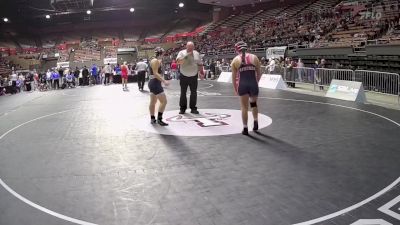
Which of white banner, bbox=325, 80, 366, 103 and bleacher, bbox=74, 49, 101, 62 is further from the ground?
bleacher, bbox=74, 49, 101, 62

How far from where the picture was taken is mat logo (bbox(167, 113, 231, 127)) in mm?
7789

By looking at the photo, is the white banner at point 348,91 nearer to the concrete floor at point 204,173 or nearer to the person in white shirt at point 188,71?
the concrete floor at point 204,173

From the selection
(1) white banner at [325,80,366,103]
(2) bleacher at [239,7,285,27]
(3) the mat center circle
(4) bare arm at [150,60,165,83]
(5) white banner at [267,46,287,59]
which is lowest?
(3) the mat center circle

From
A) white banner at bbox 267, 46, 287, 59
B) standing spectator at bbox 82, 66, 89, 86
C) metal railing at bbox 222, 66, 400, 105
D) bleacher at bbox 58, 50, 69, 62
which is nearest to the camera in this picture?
metal railing at bbox 222, 66, 400, 105

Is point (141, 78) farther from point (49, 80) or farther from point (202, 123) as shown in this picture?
point (202, 123)

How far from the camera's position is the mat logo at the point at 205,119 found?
25.6ft

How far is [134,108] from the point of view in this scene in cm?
1087

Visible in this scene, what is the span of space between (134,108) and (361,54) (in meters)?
13.6

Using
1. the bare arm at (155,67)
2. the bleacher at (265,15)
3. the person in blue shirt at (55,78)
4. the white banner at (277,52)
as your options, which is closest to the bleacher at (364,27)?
the white banner at (277,52)

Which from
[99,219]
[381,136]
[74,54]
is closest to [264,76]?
[381,136]

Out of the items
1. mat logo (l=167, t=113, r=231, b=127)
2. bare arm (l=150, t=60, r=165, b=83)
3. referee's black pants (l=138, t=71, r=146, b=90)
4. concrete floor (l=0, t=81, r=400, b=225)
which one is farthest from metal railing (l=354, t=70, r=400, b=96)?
referee's black pants (l=138, t=71, r=146, b=90)

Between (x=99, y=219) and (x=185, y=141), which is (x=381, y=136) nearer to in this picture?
(x=185, y=141)

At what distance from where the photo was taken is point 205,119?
8305 millimetres

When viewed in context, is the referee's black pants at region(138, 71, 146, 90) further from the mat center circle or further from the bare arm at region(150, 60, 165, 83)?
the bare arm at region(150, 60, 165, 83)
